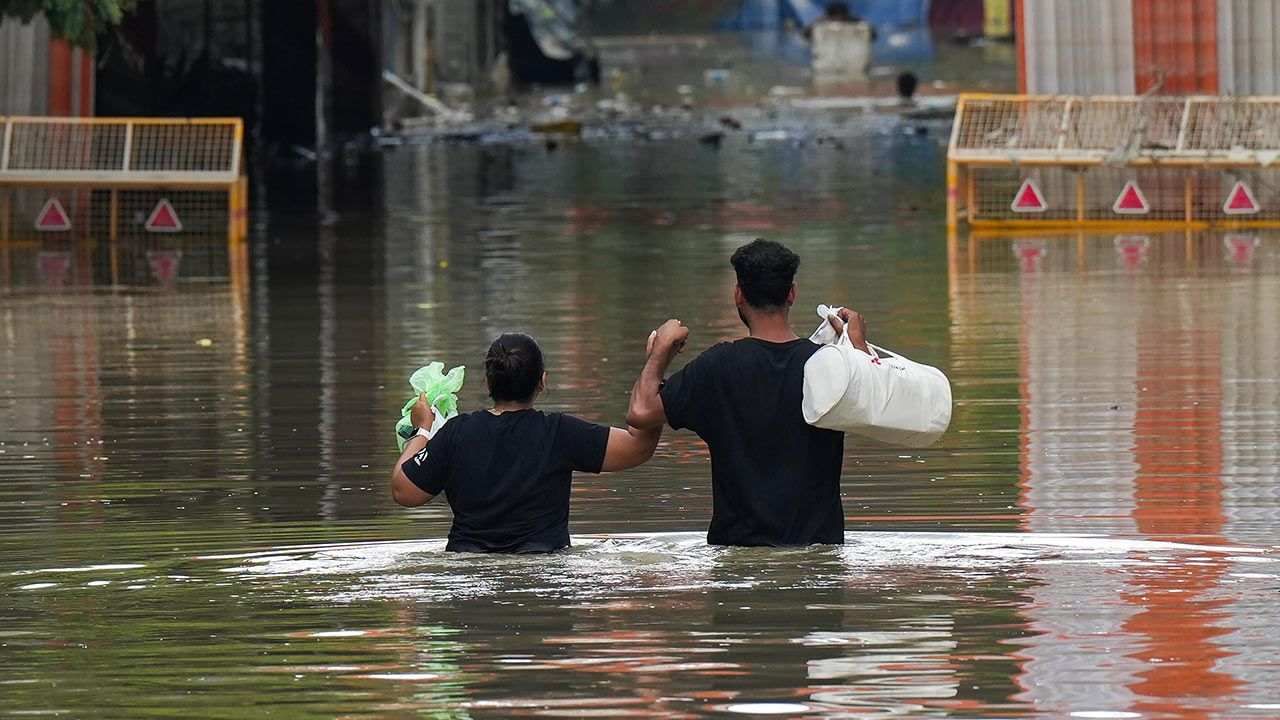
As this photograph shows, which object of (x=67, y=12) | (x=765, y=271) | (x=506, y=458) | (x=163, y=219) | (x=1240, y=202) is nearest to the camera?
(x=765, y=271)

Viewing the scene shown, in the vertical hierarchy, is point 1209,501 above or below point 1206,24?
below

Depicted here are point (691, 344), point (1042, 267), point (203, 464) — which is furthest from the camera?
point (1042, 267)

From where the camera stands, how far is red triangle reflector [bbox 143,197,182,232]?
24.3 meters

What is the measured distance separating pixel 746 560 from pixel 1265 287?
1057 centimetres

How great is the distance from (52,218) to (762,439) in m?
17.1

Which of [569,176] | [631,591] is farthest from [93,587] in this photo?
[569,176]

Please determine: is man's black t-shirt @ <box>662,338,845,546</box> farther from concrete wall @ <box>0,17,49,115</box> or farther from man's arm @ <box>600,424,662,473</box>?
concrete wall @ <box>0,17,49,115</box>

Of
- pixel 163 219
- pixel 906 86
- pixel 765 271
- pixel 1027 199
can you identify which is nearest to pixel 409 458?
pixel 765 271

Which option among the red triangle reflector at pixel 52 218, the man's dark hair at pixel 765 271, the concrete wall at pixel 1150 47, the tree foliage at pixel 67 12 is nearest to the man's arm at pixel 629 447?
the man's dark hair at pixel 765 271

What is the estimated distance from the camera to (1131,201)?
23312mm

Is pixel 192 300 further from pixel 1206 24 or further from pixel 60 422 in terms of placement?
pixel 1206 24

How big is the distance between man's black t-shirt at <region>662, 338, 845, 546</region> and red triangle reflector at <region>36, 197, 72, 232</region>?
1693 centimetres

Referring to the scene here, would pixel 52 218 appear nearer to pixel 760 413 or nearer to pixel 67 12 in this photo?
pixel 67 12

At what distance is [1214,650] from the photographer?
6980 millimetres
